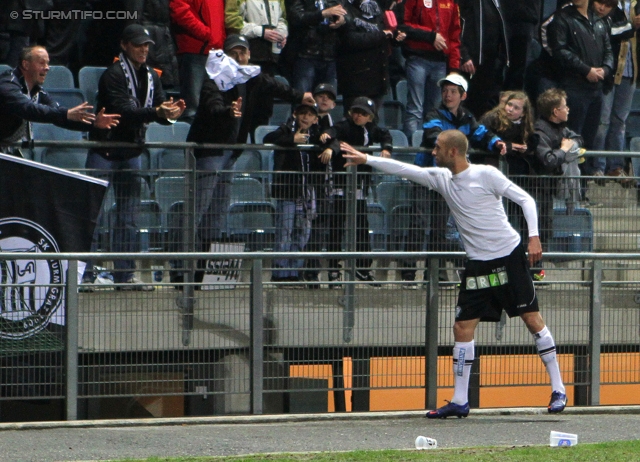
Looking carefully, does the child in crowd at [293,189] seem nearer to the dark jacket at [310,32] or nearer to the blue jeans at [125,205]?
the blue jeans at [125,205]

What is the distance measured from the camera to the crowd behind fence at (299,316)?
8.85 meters

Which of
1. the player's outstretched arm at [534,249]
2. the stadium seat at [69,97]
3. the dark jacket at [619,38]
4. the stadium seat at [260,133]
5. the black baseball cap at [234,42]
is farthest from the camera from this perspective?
the dark jacket at [619,38]

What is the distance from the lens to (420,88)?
12922 millimetres

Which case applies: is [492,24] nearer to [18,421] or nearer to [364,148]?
[364,148]

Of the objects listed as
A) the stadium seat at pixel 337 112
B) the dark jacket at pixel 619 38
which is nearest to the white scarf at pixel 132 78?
the stadium seat at pixel 337 112

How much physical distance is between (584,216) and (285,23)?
365cm

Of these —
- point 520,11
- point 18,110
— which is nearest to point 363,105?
point 18,110

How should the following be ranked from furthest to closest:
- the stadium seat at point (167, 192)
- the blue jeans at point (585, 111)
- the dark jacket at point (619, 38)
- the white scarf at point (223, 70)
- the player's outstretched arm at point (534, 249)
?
the dark jacket at point (619, 38) < the blue jeans at point (585, 111) < the white scarf at point (223, 70) < the stadium seat at point (167, 192) < the player's outstretched arm at point (534, 249)

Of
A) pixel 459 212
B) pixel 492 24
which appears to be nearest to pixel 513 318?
pixel 459 212

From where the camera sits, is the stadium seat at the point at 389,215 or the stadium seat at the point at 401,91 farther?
the stadium seat at the point at 401,91

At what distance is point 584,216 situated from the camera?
35.6ft

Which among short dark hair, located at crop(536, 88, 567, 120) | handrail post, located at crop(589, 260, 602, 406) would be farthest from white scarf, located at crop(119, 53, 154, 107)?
handrail post, located at crop(589, 260, 602, 406)

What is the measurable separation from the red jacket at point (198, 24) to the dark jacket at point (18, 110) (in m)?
2.45

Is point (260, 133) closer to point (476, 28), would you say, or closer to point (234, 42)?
point (234, 42)
